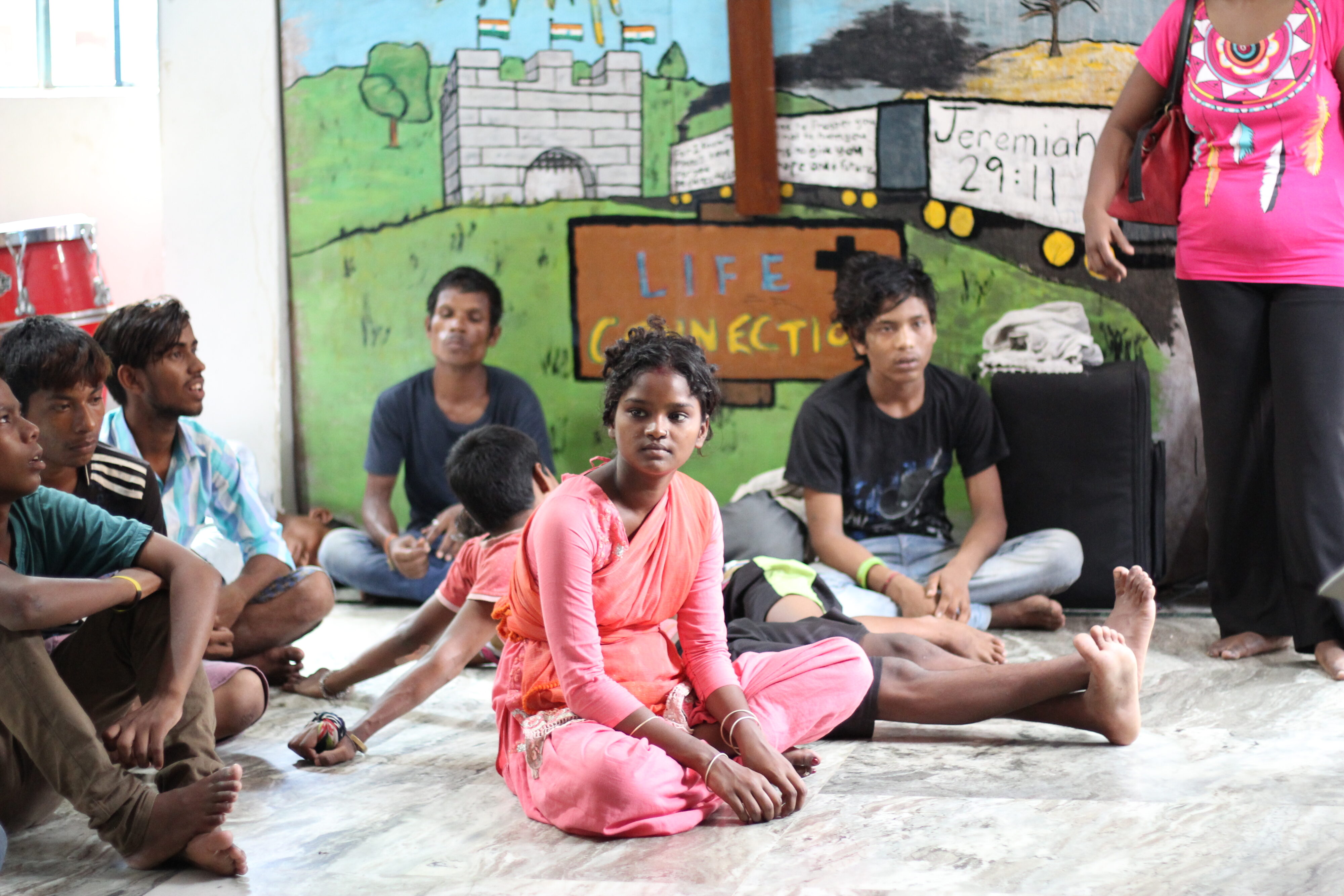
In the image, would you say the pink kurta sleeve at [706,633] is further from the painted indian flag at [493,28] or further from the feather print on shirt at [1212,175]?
the painted indian flag at [493,28]

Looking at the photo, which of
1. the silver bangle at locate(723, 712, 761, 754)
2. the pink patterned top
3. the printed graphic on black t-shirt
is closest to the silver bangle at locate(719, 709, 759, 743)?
the silver bangle at locate(723, 712, 761, 754)

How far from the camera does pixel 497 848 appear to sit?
85.0 inches

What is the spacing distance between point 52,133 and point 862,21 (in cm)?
300

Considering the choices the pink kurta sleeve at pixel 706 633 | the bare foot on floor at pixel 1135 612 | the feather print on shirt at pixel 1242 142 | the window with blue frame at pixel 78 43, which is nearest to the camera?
the pink kurta sleeve at pixel 706 633

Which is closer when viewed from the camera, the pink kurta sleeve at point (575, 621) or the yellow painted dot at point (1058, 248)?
the pink kurta sleeve at point (575, 621)

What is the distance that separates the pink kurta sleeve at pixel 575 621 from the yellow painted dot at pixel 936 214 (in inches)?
98.1

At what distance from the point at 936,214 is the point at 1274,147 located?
1.35 meters

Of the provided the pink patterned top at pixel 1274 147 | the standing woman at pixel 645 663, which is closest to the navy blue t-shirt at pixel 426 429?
the standing woman at pixel 645 663

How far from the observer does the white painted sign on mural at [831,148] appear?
4.37 m

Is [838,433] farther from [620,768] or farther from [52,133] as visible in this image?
[52,133]

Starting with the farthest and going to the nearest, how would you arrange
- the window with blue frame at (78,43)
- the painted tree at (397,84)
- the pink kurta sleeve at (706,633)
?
1. the window with blue frame at (78,43)
2. the painted tree at (397,84)
3. the pink kurta sleeve at (706,633)

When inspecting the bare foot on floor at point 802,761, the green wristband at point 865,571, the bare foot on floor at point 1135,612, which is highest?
the bare foot on floor at point 1135,612

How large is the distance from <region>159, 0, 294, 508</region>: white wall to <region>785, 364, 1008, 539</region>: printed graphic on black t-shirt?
211cm

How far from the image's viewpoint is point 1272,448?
10.8 ft
